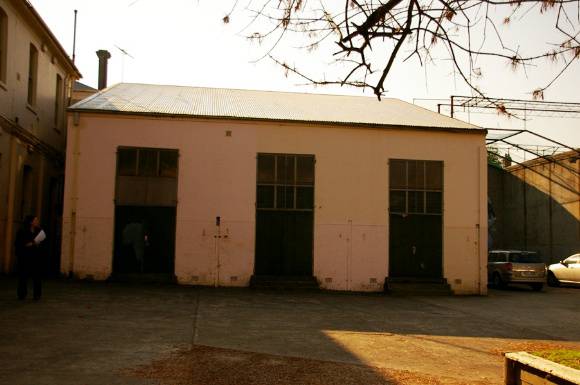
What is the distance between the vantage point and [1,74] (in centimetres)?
1717

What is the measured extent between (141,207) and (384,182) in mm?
8910

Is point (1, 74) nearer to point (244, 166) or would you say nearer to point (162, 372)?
point (244, 166)

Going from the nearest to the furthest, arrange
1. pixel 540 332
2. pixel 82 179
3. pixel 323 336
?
pixel 323 336 < pixel 540 332 < pixel 82 179

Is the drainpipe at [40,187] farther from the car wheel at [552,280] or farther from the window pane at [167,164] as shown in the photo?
the car wheel at [552,280]

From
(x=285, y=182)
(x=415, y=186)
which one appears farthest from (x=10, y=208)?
(x=415, y=186)

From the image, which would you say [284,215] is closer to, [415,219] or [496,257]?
[415,219]

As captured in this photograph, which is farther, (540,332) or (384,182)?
(384,182)

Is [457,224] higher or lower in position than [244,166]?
lower

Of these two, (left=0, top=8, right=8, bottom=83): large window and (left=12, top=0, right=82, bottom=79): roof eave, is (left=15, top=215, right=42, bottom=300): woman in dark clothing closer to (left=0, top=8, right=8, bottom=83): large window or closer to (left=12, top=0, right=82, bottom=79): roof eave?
(left=0, top=8, right=8, bottom=83): large window

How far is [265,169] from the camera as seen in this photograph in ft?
68.8

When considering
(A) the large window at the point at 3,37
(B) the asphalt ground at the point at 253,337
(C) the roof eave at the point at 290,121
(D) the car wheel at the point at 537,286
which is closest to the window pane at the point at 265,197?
(C) the roof eave at the point at 290,121

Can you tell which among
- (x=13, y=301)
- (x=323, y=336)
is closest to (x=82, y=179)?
(x=13, y=301)

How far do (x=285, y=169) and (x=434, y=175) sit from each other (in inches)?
227

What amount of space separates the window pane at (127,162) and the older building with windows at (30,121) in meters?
3.02
